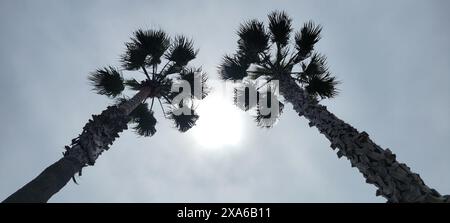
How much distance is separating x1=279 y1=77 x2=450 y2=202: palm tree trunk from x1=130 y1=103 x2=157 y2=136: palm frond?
5826 mm

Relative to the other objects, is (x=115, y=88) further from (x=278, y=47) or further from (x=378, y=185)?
(x=378, y=185)

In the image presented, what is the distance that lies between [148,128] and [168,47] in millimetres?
2794

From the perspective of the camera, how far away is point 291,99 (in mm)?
8227

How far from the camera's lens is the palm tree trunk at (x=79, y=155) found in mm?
4160

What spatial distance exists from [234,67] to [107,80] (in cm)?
407

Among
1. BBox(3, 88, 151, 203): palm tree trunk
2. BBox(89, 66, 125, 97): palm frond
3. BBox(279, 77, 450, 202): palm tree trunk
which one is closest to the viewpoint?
BBox(279, 77, 450, 202): palm tree trunk

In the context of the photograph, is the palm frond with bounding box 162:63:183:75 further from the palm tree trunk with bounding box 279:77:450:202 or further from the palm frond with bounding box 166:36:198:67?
the palm tree trunk with bounding box 279:77:450:202

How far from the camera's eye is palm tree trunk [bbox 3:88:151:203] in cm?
416

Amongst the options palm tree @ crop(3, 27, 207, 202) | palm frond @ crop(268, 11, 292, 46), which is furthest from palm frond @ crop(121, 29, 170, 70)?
palm frond @ crop(268, 11, 292, 46)

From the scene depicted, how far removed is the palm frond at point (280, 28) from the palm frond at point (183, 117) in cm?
378

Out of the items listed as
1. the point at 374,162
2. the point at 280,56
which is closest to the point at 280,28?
the point at 280,56

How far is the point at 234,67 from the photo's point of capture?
428 inches
